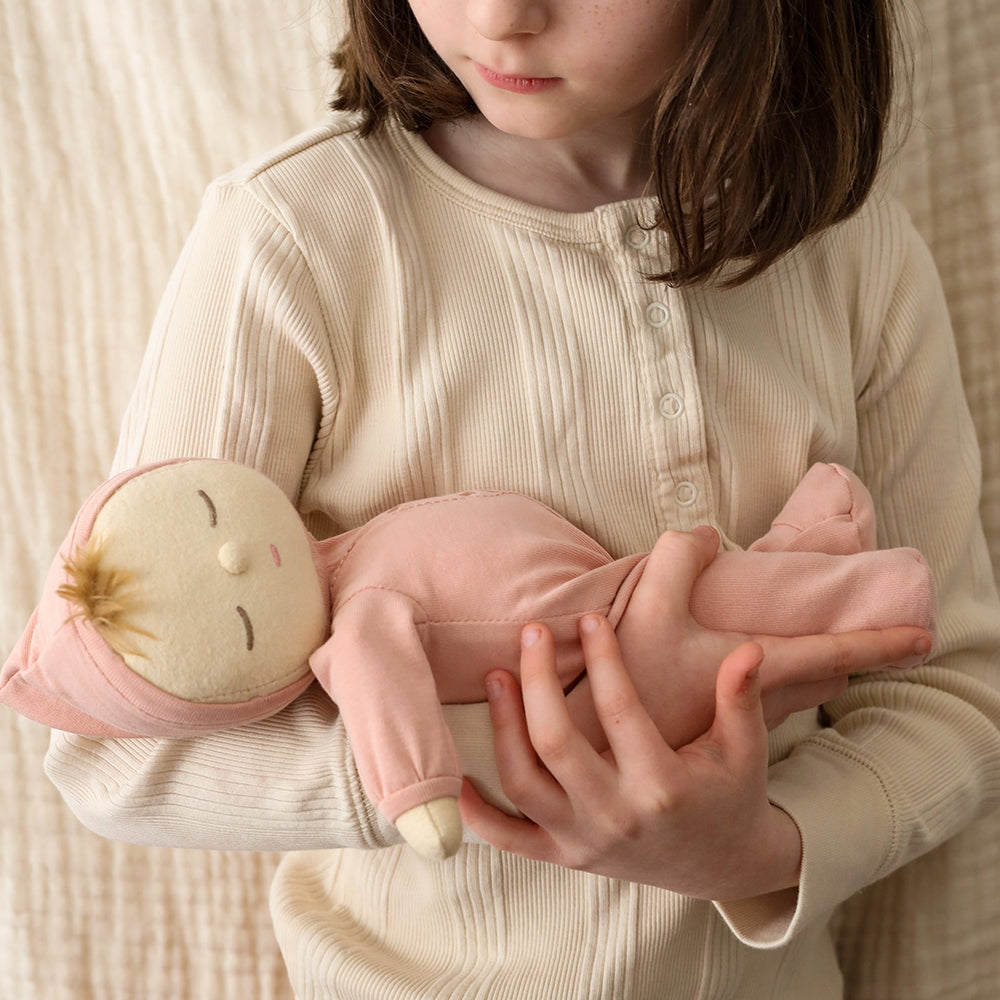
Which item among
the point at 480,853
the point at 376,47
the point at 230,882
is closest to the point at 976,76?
the point at 376,47

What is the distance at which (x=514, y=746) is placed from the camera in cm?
62

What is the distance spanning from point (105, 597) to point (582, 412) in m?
0.33

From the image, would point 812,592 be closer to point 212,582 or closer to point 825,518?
point 825,518

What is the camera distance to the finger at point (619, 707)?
604 mm

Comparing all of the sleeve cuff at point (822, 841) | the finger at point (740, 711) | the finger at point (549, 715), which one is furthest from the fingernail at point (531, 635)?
the sleeve cuff at point (822, 841)

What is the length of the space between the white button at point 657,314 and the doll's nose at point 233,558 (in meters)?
0.32

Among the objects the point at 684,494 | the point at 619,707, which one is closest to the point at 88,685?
the point at 619,707

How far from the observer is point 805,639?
0.64 m

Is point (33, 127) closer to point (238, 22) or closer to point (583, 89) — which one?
point (238, 22)

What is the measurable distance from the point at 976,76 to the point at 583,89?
1.69 ft

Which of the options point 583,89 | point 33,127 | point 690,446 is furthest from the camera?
point 33,127

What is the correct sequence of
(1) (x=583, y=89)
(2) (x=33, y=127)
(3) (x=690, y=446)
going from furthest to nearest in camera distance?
(2) (x=33, y=127) < (3) (x=690, y=446) < (1) (x=583, y=89)

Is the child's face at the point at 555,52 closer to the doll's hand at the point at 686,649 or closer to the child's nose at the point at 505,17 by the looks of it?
the child's nose at the point at 505,17

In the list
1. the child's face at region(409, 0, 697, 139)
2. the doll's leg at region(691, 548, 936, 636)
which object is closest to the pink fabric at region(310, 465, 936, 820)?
the doll's leg at region(691, 548, 936, 636)
